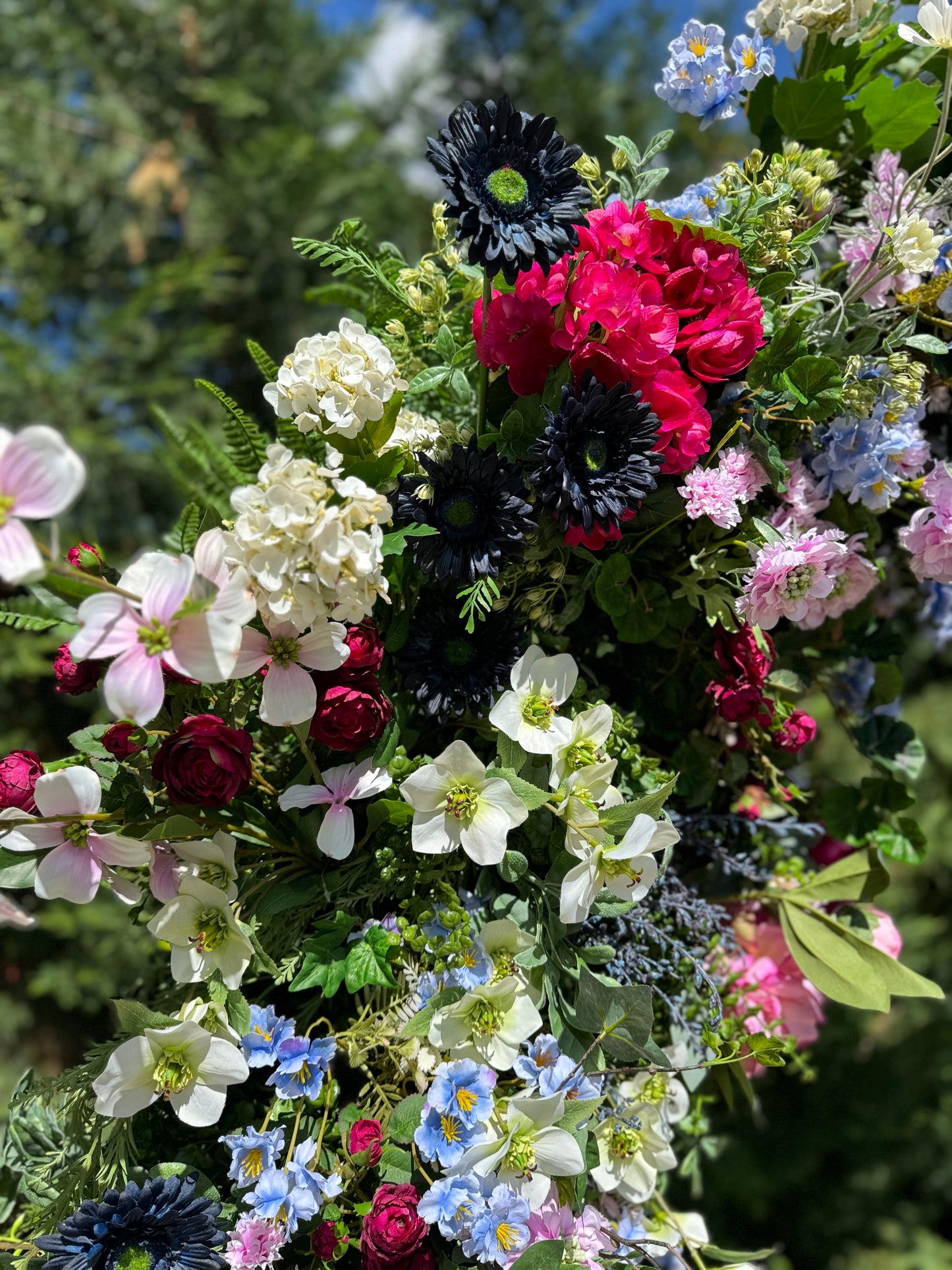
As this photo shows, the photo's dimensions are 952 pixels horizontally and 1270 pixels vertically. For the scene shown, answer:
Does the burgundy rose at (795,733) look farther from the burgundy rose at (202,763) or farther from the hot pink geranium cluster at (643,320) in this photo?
the burgundy rose at (202,763)

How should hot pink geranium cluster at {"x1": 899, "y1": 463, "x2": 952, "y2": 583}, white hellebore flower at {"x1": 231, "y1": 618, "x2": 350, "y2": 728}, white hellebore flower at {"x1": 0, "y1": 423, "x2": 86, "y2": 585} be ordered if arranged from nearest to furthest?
1. white hellebore flower at {"x1": 0, "y1": 423, "x2": 86, "y2": 585}
2. white hellebore flower at {"x1": 231, "y1": 618, "x2": 350, "y2": 728}
3. hot pink geranium cluster at {"x1": 899, "y1": 463, "x2": 952, "y2": 583}

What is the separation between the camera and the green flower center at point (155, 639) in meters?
0.43

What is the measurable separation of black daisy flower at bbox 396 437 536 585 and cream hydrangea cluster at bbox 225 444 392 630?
0.23ft

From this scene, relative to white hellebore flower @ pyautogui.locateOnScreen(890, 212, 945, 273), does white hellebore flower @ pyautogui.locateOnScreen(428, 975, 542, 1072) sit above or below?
below

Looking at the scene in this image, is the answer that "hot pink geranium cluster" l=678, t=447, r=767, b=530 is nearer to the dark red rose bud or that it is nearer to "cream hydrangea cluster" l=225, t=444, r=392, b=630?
"cream hydrangea cluster" l=225, t=444, r=392, b=630

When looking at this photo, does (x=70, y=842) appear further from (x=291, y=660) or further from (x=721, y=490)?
(x=721, y=490)

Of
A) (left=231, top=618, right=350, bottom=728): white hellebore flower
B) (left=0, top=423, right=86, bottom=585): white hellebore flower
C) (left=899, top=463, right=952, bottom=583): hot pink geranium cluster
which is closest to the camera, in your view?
(left=0, top=423, right=86, bottom=585): white hellebore flower

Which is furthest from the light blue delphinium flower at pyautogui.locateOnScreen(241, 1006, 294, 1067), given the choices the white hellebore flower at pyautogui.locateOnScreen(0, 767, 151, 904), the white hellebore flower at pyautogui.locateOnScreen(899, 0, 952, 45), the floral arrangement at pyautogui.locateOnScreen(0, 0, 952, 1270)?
the white hellebore flower at pyautogui.locateOnScreen(899, 0, 952, 45)

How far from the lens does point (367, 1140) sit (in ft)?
1.73

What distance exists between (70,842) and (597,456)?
0.40m

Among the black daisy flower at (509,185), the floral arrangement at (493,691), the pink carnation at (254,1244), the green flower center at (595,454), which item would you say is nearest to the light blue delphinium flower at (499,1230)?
the floral arrangement at (493,691)

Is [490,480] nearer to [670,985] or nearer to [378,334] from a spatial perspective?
[378,334]

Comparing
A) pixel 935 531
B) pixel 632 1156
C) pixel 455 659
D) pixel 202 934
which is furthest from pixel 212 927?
A: pixel 935 531

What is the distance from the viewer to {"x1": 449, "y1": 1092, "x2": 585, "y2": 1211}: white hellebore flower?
19.6 inches
